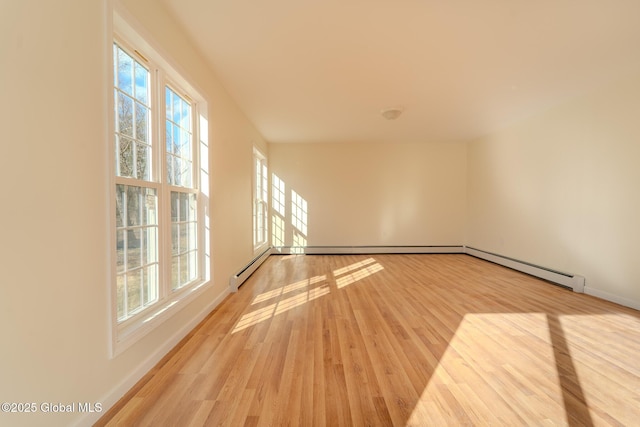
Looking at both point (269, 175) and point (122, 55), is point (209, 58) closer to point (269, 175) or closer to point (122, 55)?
point (122, 55)

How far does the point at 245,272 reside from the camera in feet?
15.0

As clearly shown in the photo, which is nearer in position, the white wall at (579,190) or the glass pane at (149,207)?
the glass pane at (149,207)

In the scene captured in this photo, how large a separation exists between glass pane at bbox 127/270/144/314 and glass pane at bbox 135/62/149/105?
1313 millimetres

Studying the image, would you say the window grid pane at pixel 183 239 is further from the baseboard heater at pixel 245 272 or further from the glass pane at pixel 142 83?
the baseboard heater at pixel 245 272

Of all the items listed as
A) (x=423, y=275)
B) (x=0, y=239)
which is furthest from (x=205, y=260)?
(x=423, y=275)

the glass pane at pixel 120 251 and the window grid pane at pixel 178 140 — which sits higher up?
the window grid pane at pixel 178 140

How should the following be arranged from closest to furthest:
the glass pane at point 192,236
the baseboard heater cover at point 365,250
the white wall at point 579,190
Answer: the glass pane at point 192,236 < the white wall at point 579,190 < the baseboard heater cover at point 365,250

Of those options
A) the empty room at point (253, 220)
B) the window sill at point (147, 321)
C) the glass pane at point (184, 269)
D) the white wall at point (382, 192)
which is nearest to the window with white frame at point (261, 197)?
the white wall at point (382, 192)

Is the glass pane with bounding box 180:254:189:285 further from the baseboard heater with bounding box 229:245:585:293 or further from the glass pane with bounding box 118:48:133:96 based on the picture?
the glass pane with bounding box 118:48:133:96

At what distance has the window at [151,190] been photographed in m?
1.93

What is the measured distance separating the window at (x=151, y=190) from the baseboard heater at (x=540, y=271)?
499cm

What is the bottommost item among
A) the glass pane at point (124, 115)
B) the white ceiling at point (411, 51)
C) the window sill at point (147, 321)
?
the window sill at point (147, 321)

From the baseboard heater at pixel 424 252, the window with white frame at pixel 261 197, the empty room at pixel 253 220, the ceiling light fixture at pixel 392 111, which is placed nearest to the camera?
the empty room at pixel 253 220

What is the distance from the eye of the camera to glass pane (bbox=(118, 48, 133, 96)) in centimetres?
194
